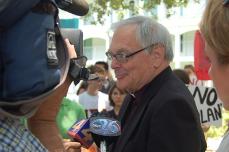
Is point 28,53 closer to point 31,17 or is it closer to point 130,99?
point 31,17

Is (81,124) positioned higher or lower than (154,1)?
lower

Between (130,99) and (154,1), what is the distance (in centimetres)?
982

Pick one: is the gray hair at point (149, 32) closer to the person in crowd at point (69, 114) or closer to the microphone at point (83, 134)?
the microphone at point (83, 134)

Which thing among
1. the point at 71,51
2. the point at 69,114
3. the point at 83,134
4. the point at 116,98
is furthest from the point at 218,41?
the point at 116,98

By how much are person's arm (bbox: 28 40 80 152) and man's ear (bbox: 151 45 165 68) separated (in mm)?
1460

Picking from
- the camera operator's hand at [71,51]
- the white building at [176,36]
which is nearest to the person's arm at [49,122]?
the camera operator's hand at [71,51]

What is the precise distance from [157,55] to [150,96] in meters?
0.33

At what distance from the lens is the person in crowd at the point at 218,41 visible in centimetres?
149

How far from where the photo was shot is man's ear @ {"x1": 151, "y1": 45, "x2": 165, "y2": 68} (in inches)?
116

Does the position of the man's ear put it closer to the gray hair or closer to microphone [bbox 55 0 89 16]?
the gray hair

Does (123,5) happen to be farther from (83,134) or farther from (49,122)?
(49,122)

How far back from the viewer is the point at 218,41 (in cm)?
151

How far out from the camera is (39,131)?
1493 millimetres

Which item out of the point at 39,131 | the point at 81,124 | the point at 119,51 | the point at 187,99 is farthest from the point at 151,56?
the point at 39,131
